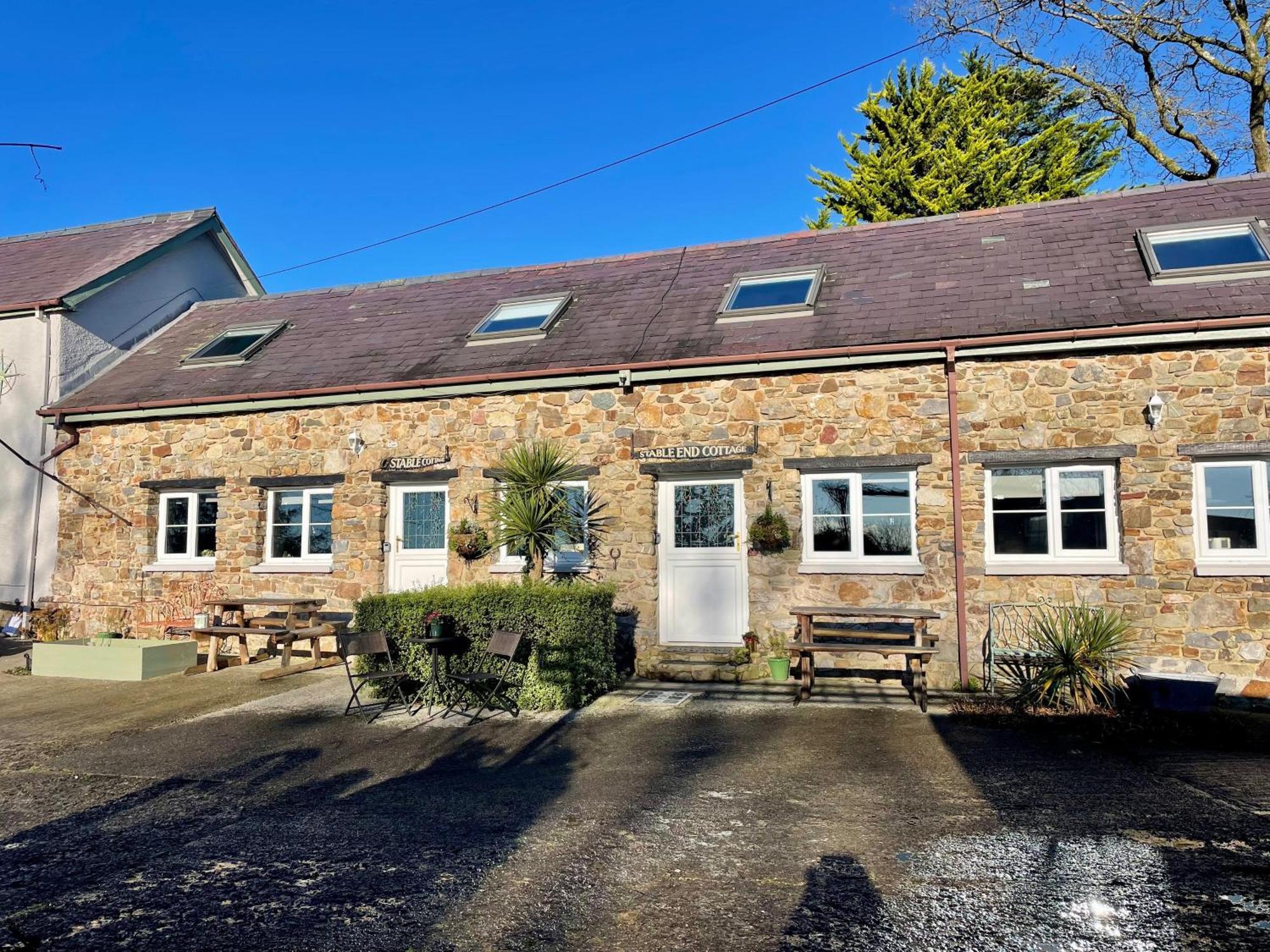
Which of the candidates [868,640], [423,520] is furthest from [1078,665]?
[423,520]

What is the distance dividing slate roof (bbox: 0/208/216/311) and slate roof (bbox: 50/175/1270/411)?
1.42 m

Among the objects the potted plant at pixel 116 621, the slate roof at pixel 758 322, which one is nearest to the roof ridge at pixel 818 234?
the slate roof at pixel 758 322

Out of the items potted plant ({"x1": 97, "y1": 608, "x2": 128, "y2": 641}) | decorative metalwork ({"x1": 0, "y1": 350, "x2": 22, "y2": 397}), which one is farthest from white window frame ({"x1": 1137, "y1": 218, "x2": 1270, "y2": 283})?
decorative metalwork ({"x1": 0, "y1": 350, "x2": 22, "y2": 397})

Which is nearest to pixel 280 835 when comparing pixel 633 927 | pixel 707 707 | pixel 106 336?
pixel 633 927

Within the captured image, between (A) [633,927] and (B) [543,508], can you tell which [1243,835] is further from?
(B) [543,508]

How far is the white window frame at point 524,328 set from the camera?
11.5m

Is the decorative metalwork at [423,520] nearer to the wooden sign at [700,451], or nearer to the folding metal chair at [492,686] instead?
the wooden sign at [700,451]

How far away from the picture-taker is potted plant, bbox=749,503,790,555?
30.0 feet

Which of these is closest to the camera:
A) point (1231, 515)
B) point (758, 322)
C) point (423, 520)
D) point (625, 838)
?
point (625, 838)

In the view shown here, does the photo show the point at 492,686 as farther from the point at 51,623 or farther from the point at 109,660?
the point at 51,623

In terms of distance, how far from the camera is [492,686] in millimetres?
7824

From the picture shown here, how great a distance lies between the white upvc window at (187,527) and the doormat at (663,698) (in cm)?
683

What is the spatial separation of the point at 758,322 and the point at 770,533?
9.15 ft

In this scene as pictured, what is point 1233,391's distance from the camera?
322 inches
